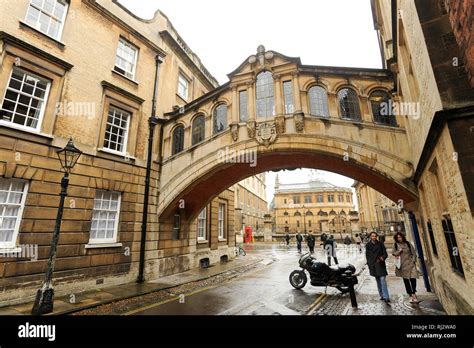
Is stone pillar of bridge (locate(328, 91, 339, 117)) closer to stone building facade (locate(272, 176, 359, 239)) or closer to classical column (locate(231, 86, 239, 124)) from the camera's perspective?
classical column (locate(231, 86, 239, 124))

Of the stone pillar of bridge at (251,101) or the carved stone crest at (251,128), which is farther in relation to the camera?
the stone pillar of bridge at (251,101)

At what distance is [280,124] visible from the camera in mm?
9906

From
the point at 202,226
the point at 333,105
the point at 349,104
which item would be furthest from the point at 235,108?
the point at 202,226

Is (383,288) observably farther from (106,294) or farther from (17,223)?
(17,223)

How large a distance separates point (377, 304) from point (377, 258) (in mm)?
1259

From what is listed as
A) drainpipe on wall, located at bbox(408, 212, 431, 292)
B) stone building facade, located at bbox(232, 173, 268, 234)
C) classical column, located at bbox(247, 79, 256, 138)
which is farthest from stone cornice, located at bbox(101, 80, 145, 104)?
stone building facade, located at bbox(232, 173, 268, 234)

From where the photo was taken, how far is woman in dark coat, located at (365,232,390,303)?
6859 millimetres

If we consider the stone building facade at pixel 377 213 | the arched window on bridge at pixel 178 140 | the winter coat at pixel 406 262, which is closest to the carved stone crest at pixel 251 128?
the arched window on bridge at pixel 178 140

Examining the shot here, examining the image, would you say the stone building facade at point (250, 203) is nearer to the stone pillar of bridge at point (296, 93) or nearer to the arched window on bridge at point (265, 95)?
the arched window on bridge at point (265, 95)

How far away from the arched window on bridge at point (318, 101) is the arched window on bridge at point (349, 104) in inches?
21.9

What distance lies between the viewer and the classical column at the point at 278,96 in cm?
1013

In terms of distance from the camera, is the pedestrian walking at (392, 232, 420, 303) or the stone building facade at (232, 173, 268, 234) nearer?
the pedestrian walking at (392, 232, 420, 303)

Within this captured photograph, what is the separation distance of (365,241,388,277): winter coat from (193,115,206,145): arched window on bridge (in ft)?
28.5

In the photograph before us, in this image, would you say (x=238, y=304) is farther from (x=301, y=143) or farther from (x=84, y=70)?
(x=84, y=70)
